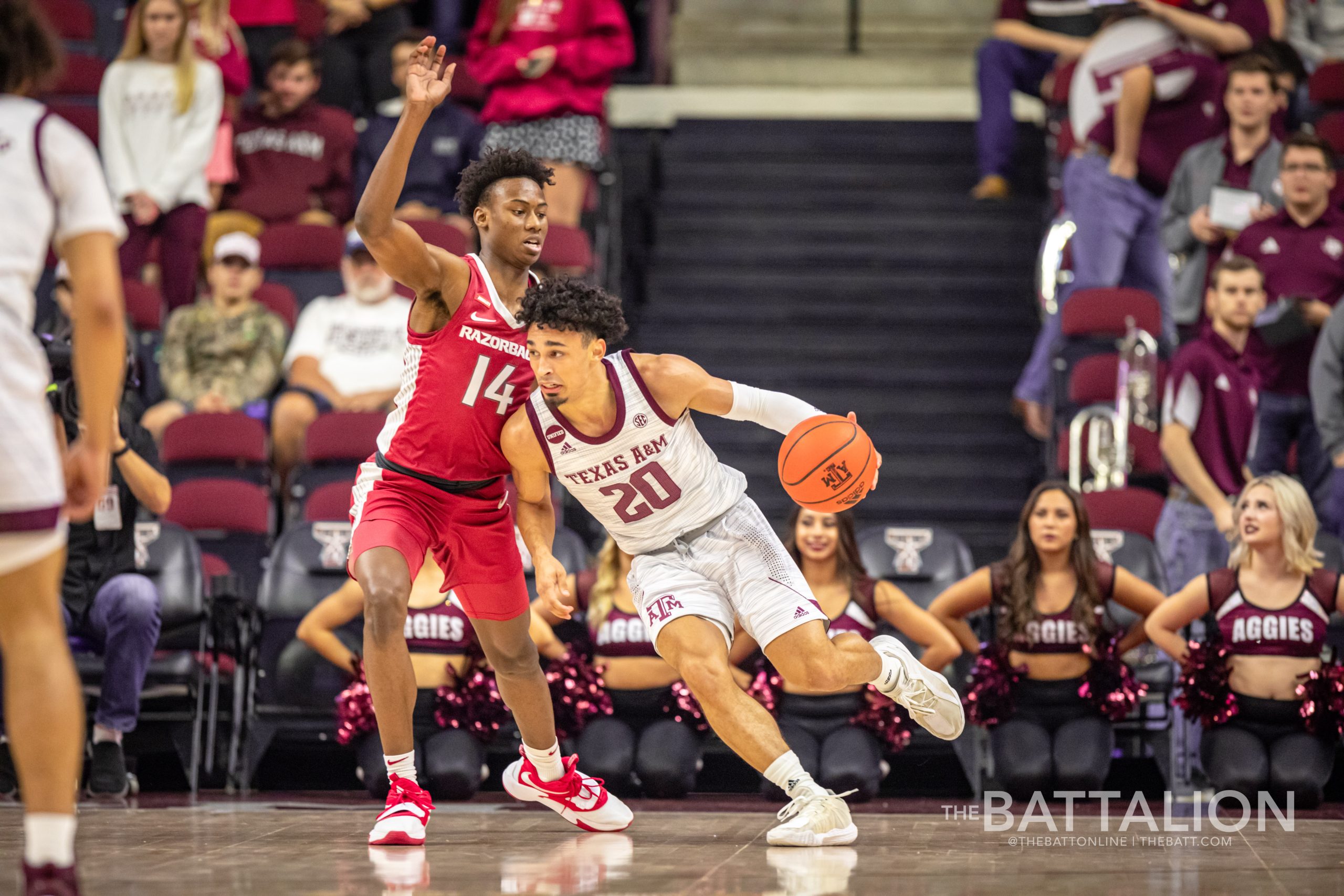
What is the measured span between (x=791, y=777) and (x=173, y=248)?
5427 mm

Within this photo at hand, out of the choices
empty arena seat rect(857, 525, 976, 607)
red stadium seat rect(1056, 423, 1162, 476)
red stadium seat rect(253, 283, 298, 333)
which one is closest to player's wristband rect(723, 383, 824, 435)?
empty arena seat rect(857, 525, 976, 607)

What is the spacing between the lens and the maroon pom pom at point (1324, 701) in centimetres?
564

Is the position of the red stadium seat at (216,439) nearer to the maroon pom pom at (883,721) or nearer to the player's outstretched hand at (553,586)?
the maroon pom pom at (883,721)

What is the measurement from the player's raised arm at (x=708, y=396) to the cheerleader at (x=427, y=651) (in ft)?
5.81

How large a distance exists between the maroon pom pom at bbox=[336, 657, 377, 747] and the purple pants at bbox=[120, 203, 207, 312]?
3387 mm

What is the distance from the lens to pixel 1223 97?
27.4 feet

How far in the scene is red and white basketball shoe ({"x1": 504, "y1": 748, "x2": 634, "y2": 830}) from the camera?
4711 millimetres

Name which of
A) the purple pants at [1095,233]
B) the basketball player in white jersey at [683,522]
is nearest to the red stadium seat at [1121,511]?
the purple pants at [1095,233]

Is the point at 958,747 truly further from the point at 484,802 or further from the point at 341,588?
the point at 341,588

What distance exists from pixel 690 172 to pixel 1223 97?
3.15m

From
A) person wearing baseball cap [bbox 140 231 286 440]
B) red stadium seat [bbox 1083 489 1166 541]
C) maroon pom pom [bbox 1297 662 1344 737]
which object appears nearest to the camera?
maroon pom pom [bbox 1297 662 1344 737]

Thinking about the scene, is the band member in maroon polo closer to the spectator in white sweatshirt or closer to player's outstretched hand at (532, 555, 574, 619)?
player's outstretched hand at (532, 555, 574, 619)

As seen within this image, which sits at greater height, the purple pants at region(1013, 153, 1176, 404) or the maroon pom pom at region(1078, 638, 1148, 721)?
the purple pants at region(1013, 153, 1176, 404)

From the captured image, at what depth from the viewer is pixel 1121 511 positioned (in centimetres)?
690
